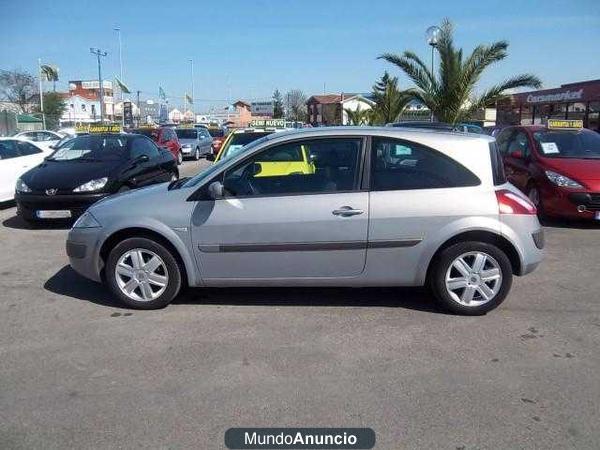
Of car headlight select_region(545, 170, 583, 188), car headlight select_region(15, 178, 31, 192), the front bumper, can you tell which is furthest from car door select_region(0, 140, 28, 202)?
car headlight select_region(545, 170, 583, 188)

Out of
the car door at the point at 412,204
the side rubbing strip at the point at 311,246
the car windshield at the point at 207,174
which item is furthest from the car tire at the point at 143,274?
the car door at the point at 412,204

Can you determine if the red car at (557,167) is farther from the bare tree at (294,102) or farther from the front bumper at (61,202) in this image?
the bare tree at (294,102)

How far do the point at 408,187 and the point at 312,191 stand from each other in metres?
0.80

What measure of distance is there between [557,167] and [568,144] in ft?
3.63

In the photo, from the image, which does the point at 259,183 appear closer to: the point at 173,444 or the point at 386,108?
the point at 173,444

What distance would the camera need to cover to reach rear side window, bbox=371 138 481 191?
470cm

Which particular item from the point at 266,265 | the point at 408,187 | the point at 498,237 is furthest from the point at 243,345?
the point at 498,237

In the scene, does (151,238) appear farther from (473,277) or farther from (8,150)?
(8,150)

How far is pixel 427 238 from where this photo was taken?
15.3 feet

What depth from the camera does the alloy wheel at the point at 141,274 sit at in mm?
4899

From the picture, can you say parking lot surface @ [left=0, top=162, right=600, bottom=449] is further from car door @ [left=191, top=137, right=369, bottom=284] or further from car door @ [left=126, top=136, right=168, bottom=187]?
car door @ [left=126, top=136, right=168, bottom=187]

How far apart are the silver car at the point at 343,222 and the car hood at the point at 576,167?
414 cm

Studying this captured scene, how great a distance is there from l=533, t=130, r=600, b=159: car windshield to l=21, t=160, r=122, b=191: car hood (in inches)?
281

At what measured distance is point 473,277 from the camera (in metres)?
4.73
